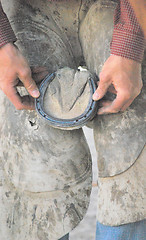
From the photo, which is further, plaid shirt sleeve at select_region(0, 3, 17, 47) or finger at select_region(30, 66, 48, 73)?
finger at select_region(30, 66, 48, 73)

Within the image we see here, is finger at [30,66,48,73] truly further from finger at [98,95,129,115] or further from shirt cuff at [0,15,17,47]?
finger at [98,95,129,115]

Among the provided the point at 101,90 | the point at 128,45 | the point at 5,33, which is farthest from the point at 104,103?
the point at 5,33

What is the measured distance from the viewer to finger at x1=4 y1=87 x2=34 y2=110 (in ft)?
3.49

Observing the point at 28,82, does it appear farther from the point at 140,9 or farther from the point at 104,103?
the point at 140,9

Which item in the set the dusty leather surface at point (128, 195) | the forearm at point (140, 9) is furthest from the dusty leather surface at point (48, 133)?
the forearm at point (140, 9)

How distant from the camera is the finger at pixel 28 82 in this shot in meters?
1.02

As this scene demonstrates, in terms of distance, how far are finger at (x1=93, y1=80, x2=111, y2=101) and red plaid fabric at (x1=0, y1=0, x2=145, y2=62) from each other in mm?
84

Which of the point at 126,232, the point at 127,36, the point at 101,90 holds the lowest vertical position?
the point at 126,232

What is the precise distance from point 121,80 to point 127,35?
0.11m

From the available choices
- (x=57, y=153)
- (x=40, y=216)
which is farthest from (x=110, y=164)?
(x=40, y=216)

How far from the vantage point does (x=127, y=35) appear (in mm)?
959

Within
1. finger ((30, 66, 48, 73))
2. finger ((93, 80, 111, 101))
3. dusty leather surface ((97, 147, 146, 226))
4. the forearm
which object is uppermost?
the forearm

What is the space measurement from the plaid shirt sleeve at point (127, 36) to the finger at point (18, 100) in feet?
0.95

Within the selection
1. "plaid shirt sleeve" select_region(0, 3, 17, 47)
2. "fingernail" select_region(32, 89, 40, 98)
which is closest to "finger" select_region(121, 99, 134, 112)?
"fingernail" select_region(32, 89, 40, 98)
